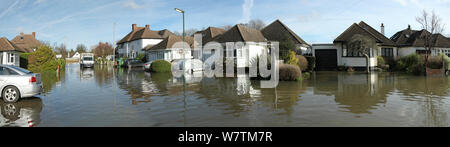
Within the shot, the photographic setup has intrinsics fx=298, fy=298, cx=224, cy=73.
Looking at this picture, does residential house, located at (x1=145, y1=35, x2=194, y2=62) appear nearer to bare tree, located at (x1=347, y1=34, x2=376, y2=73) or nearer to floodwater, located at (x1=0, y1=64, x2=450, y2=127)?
bare tree, located at (x1=347, y1=34, x2=376, y2=73)

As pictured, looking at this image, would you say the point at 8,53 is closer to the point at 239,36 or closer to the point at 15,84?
the point at 239,36

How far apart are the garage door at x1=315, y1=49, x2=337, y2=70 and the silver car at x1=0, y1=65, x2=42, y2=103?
26.0m

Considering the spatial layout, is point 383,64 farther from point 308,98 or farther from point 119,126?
point 119,126

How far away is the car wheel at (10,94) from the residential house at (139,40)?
154 feet

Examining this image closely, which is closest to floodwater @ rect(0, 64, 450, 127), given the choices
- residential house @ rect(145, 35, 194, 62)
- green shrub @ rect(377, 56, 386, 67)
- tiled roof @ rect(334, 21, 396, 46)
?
green shrub @ rect(377, 56, 386, 67)

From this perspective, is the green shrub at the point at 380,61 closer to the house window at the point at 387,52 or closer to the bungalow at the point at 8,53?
the house window at the point at 387,52

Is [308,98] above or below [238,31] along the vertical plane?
below

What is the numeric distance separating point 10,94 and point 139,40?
5063 centimetres

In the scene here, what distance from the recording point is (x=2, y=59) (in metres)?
34.3

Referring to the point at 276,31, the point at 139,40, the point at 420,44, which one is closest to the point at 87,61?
the point at 139,40
